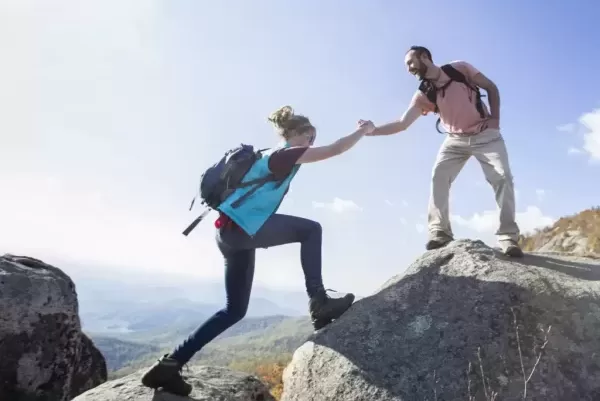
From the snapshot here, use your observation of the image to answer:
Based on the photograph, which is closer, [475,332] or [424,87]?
[475,332]

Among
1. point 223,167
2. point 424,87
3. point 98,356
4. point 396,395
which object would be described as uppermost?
point 424,87

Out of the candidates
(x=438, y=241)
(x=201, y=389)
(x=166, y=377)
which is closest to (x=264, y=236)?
(x=166, y=377)

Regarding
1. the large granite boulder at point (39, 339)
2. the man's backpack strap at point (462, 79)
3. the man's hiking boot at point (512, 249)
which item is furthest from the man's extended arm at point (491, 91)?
the large granite boulder at point (39, 339)

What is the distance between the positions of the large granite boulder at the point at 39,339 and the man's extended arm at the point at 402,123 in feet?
20.4

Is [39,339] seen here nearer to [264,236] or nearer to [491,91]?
[264,236]

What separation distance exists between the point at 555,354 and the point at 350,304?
225 cm

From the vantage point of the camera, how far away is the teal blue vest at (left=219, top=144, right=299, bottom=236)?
4.95 meters

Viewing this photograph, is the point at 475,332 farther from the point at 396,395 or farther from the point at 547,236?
the point at 547,236

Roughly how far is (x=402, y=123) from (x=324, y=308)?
3.17 meters

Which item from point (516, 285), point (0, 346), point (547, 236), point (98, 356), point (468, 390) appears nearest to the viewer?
point (468, 390)

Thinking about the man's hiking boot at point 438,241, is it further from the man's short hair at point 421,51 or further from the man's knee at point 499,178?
the man's short hair at point 421,51

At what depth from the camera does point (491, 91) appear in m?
→ 6.89

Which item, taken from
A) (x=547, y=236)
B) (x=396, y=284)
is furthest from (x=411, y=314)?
(x=547, y=236)

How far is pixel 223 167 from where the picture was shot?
501 cm
